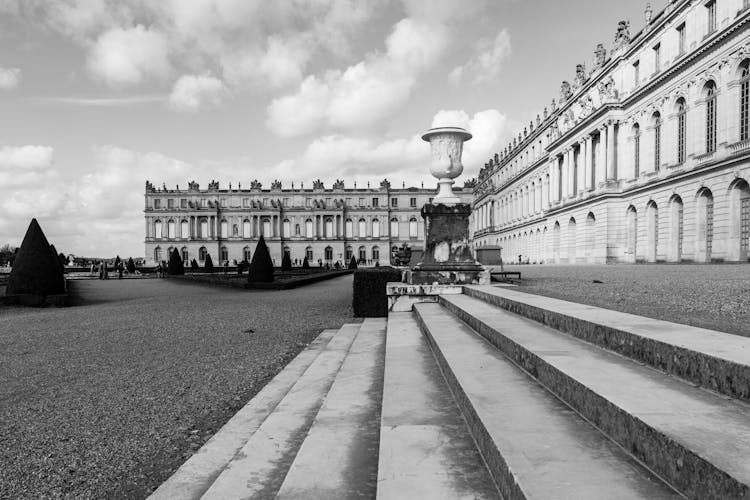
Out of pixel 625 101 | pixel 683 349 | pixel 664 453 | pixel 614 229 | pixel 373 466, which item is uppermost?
pixel 625 101

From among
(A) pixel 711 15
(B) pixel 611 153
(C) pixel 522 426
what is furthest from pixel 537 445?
(B) pixel 611 153

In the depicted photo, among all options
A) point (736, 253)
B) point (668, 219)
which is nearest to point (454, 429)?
point (736, 253)

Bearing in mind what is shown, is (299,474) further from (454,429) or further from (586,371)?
(586,371)

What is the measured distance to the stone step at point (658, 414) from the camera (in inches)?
50.5

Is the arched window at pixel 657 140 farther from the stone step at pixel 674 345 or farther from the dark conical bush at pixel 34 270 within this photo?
the dark conical bush at pixel 34 270

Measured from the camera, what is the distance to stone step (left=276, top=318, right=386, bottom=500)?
1872 millimetres

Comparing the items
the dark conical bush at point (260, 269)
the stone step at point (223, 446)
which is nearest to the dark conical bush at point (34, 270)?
the dark conical bush at point (260, 269)

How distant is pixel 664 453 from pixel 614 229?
32242 mm

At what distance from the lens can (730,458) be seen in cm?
127

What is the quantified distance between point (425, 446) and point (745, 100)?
81.1 feet

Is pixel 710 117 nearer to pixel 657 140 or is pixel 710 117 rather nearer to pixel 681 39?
pixel 657 140

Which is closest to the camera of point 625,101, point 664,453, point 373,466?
point 664,453

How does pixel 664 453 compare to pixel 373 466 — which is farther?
pixel 373 466

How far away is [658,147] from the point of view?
90.8 ft
